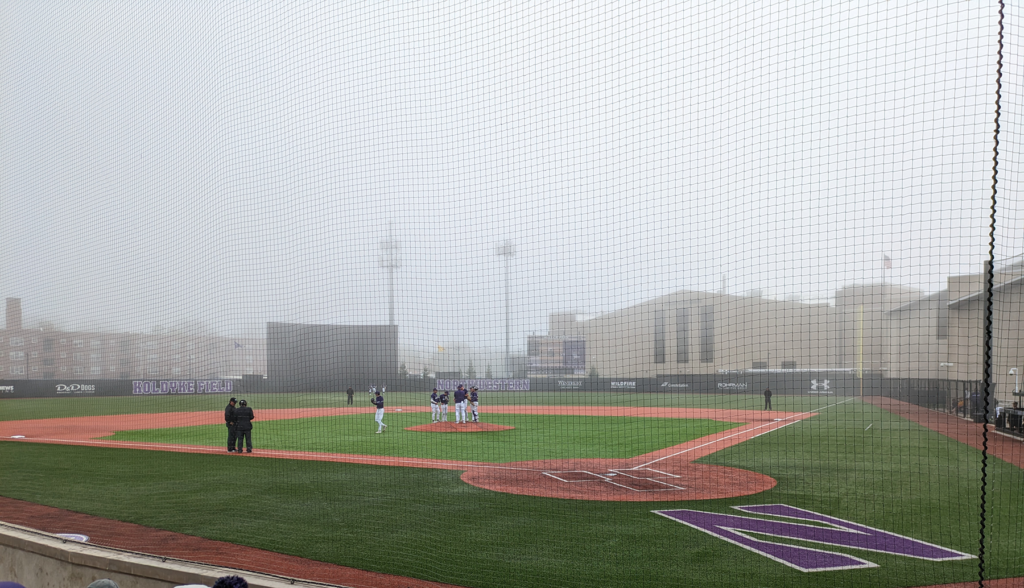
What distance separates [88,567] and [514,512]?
535 cm

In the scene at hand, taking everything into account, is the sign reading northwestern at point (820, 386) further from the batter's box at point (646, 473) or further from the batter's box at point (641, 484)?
the batter's box at point (641, 484)

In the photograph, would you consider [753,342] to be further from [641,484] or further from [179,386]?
[179,386]

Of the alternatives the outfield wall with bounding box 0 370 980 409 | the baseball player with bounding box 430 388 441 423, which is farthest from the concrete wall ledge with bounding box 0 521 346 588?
the outfield wall with bounding box 0 370 980 409

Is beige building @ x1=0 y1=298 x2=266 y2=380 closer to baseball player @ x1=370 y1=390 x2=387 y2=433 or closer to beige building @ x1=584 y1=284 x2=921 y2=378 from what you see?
baseball player @ x1=370 y1=390 x2=387 y2=433

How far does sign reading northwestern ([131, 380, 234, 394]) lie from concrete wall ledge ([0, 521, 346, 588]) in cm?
2309

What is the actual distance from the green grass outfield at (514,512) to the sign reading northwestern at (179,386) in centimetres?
1248

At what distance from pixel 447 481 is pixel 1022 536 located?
→ 8294 mm

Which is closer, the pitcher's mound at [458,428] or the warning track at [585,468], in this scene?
the warning track at [585,468]

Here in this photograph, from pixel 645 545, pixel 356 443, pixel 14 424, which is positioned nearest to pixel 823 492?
pixel 645 545

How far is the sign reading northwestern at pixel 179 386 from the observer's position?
94.0ft

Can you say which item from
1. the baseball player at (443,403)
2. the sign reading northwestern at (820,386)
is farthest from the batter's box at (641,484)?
the sign reading northwestern at (820,386)

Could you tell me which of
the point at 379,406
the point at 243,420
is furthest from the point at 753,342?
the point at 243,420

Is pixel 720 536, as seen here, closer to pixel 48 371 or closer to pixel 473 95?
pixel 473 95

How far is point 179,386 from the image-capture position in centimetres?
3378
